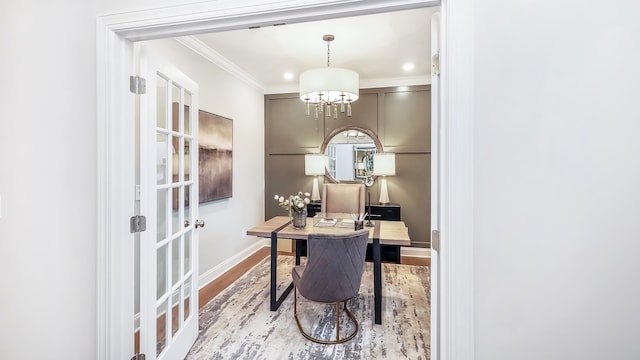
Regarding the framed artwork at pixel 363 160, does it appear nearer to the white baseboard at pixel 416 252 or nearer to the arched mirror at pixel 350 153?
the arched mirror at pixel 350 153

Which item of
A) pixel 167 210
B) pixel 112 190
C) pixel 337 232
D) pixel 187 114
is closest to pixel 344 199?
pixel 337 232

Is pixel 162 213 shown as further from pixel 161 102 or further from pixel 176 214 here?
pixel 161 102

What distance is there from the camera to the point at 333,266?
6.64 ft

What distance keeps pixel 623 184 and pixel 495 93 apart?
0.48m

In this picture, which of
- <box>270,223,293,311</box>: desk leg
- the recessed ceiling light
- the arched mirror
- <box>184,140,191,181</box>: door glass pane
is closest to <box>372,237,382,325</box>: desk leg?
<box>270,223,293,311</box>: desk leg

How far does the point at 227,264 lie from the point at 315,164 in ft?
5.84

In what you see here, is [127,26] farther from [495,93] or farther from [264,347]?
[264,347]

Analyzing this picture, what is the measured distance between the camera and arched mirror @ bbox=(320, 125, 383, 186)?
451 cm

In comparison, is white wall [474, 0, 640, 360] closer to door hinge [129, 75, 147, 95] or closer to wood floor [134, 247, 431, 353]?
door hinge [129, 75, 147, 95]

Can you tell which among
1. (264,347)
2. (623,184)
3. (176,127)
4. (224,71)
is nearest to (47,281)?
(176,127)

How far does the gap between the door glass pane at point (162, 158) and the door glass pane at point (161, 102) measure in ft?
0.24

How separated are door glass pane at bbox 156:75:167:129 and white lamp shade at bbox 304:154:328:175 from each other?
8.93 feet

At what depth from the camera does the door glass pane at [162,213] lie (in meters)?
1.68

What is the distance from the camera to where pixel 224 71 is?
3.59m
